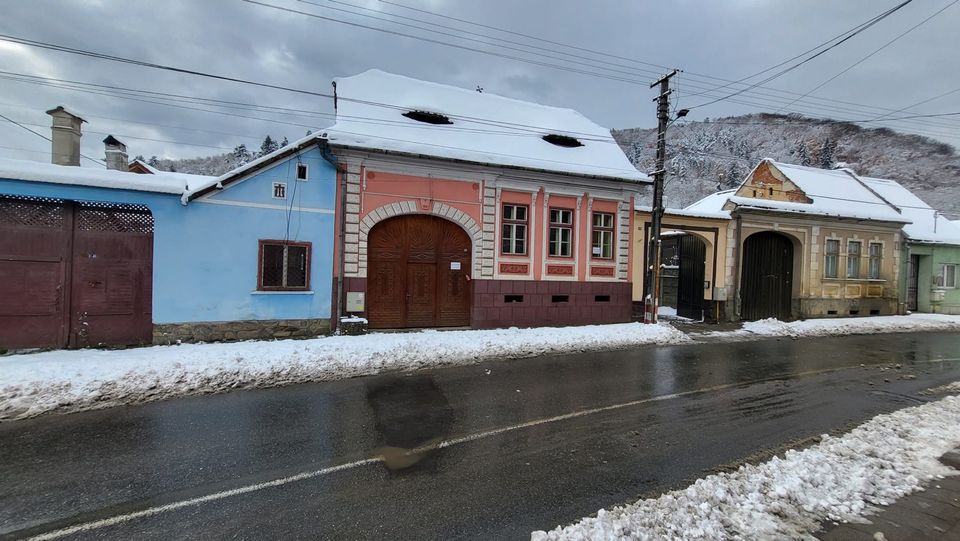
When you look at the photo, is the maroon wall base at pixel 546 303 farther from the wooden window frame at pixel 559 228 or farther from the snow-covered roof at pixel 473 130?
the snow-covered roof at pixel 473 130

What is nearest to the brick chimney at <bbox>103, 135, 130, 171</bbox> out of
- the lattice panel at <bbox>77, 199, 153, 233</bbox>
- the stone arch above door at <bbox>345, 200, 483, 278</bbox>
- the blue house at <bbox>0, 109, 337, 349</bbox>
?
the blue house at <bbox>0, 109, 337, 349</bbox>

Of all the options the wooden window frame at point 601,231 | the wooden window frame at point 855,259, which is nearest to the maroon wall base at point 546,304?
the wooden window frame at point 601,231

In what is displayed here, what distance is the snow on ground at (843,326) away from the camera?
14922 millimetres

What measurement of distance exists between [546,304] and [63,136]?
1393 centimetres

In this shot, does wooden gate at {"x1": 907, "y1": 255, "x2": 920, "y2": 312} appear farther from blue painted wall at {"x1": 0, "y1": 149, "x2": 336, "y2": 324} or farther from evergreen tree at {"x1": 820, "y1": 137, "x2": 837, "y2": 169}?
evergreen tree at {"x1": 820, "y1": 137, "x2": 837, "y2": 169}

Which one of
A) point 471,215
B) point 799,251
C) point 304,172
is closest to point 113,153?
point 304,172

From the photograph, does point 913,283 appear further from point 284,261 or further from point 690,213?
point 284,261

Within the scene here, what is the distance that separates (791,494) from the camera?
3.71 m

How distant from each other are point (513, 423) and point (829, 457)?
346 cm

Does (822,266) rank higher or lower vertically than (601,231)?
A: lower

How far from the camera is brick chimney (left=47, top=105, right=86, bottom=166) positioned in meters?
10.2

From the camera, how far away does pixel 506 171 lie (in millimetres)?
13898

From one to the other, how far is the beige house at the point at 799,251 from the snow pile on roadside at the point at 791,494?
38.0 feet

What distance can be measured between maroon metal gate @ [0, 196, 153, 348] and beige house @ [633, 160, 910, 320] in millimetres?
15484
